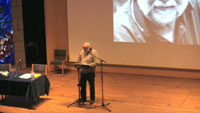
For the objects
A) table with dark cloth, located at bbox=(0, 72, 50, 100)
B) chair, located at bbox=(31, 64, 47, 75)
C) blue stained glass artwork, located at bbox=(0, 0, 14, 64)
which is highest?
blue stained glass artwork, located at bbox=(0, 0, 14, 64)

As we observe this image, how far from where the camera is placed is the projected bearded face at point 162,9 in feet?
27.3

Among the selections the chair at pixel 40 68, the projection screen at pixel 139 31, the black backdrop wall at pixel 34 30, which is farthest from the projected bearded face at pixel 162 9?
the black backdrop wall at pixel 34 30

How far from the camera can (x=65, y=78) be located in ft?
29.8

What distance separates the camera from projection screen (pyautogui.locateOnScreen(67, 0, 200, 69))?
27.5 ft

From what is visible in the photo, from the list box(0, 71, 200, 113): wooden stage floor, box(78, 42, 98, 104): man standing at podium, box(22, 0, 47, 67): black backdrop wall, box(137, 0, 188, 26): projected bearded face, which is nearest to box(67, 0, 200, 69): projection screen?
box(137, 0, 188, 26): projected bearded face

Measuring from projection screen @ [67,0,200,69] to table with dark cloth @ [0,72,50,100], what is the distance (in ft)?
10.1

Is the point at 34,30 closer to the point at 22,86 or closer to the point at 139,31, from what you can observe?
the point at 139,31

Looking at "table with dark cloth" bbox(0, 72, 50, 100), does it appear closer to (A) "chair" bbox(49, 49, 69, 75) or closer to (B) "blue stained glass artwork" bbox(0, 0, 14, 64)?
(A) "chair" bbox(49, 49, 69, 75)

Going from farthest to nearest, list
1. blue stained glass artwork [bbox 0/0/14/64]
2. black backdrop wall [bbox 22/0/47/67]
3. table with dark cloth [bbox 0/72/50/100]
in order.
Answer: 1. black backdrop wall [bbox 22/0/47/67]
2. blue stained glass artwork [bbox 0/0/14/64]
3. table with dark cloth [bbox 0/72/50/100]

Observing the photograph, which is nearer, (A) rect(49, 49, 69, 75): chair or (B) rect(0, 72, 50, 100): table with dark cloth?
(B) rect(0, 72, 50, 100): table with dark cloth

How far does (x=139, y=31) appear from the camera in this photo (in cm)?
884

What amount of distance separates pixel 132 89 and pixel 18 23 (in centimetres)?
480

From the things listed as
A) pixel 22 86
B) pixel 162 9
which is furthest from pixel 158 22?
pixel 22 86

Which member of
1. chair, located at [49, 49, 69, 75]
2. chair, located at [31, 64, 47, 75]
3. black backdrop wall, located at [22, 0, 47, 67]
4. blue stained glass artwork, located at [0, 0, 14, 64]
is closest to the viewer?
chair, located at [31, 64, 47, 75]
